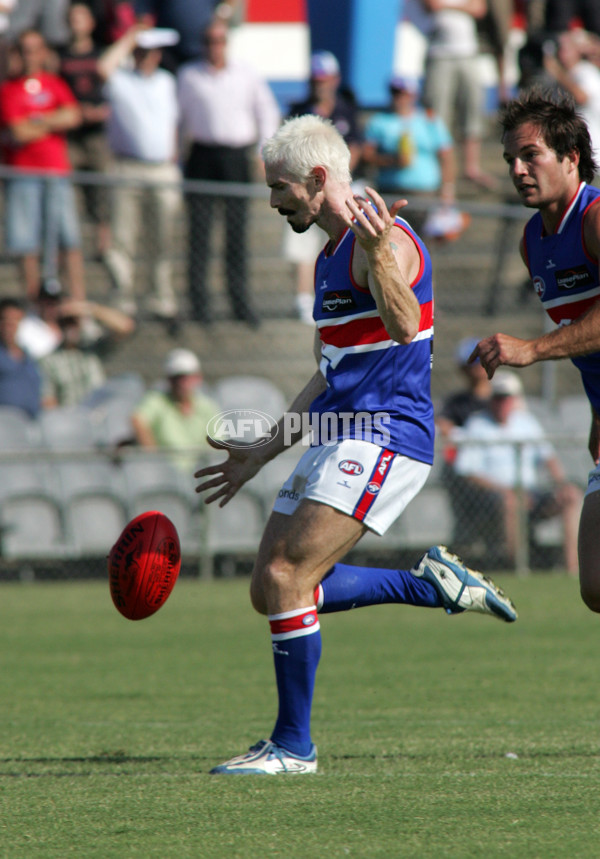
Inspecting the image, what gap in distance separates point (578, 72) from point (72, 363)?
6076 millimetres

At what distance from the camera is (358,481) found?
5016 millimetres

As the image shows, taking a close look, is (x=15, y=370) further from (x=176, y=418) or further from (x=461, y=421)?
(x=461, y=421)

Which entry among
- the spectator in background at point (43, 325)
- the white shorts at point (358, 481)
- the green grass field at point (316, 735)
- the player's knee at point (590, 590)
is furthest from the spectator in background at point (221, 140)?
the player's knee at point (590, 590)

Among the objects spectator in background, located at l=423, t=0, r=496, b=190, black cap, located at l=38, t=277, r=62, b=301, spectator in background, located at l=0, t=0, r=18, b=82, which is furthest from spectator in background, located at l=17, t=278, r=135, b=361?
spectator in background, located at l=423, t=0, r=496, b=190

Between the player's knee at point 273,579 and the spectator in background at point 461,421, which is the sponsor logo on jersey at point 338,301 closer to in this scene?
the player's knee at point 273,579

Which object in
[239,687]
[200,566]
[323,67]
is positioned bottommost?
[200,566]

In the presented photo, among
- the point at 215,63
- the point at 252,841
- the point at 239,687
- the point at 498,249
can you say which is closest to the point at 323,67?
the point at 215,63

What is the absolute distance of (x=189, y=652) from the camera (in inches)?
349

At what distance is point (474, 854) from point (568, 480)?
8513 millimetres

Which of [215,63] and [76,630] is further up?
[215,63]

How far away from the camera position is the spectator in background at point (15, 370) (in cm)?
1223

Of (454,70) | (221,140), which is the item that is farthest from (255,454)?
(454,70)

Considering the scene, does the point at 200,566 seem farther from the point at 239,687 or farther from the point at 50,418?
the point at 239,687

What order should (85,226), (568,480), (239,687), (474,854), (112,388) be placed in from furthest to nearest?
(85,226)
(112,388)
(568,480)
(239,687)
(474,854)
